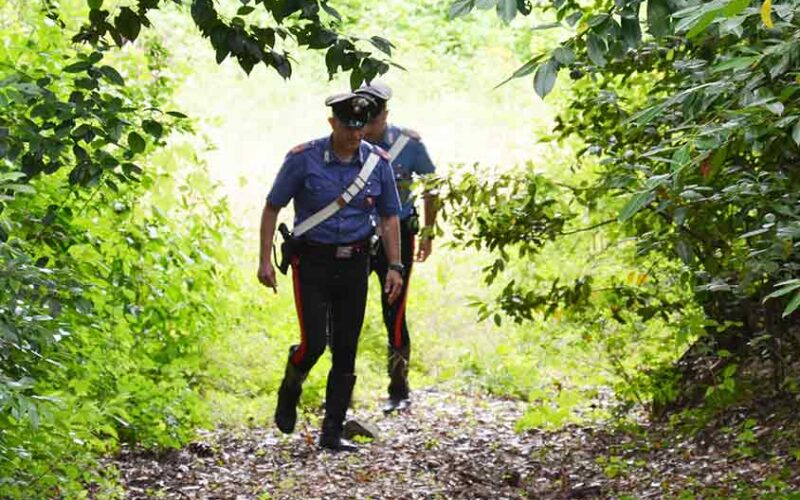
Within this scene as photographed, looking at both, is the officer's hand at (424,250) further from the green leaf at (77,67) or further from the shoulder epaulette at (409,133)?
the green leaf at (77,67)

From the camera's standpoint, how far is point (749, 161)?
5527mm

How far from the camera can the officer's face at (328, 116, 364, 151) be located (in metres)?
7.62

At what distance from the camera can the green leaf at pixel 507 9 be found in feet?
10.6

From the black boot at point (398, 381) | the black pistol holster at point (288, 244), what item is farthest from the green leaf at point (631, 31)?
the black boot at point (398, 381)

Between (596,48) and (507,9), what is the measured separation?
1.40 feet

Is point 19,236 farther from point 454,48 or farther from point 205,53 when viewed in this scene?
point 454,48

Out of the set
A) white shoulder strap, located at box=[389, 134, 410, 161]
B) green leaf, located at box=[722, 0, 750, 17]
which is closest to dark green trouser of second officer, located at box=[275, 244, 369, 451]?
white shoulder strap, located at box=[389, 134, 410, 161]

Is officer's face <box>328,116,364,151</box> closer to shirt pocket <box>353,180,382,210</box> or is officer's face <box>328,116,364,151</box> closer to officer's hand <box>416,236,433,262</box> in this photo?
shirt pocket <box>353,180,382,210</box>

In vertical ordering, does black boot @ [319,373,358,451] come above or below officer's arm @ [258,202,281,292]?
below

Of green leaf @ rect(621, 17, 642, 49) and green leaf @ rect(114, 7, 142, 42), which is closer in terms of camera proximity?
green leaf @ rect(621, 17, 642, 49)

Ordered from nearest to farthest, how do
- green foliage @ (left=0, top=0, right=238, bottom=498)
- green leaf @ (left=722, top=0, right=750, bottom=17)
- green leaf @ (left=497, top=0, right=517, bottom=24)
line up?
green leaf @ (left=722, top=0, right=750, bottom=17)
green leaf @ (left=497, top=0, right=517, bottom=24)
green foliage @ (left=0, top=0, right=238, bottom=498)

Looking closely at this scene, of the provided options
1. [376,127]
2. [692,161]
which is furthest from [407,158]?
[692,161]

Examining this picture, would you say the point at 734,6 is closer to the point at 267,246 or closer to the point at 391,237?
the point at 267,246

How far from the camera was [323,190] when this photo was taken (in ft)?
25.1
